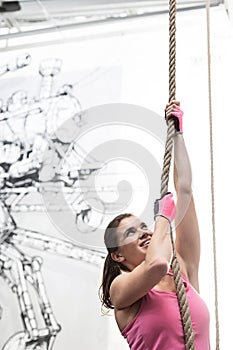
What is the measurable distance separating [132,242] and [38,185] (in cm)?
100

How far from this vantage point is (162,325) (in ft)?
3.09

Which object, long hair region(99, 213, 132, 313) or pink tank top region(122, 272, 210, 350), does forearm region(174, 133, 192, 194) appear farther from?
pink tank top region(122, 272, 210, 350)

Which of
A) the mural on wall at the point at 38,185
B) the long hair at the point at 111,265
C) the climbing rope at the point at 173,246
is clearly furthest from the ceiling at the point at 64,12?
the long hair at the point at 111,265

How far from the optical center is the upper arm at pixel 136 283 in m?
0.86

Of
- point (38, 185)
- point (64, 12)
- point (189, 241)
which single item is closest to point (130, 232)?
point (189, 241)

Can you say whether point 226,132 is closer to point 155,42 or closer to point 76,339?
point 155,42

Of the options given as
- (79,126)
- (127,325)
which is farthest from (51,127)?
(127,325)

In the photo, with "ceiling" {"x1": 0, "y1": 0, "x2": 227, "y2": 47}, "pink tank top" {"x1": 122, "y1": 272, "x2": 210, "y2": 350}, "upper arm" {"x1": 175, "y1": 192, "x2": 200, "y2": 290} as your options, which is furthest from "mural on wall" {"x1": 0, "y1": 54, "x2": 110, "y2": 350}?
"pink tank top" {"x1": 122, "y1": 272, "x2": 210, "y2": 350}

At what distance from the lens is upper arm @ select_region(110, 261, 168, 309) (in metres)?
0.86

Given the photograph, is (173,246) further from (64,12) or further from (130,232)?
(64,12)

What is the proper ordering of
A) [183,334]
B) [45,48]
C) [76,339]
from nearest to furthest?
[183,334]
[76,339]
[45,48]

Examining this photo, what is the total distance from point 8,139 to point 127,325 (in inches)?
49.7

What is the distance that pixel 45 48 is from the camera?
217 cm

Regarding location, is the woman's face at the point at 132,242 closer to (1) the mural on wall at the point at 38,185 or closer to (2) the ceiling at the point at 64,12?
(1) the mural on wall at the point at 38,185
